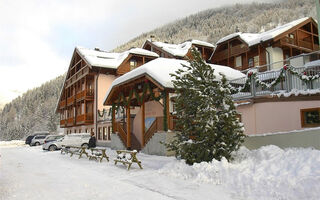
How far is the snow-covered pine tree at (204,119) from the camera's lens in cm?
1080

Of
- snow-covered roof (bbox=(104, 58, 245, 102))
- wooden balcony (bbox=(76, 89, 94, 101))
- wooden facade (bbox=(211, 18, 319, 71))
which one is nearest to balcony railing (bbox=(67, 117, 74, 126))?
wooden balcony (bbox=(76, 89, 94, 101))

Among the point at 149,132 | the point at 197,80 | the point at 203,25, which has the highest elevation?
the point at 203,25

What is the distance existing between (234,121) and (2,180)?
8.60m

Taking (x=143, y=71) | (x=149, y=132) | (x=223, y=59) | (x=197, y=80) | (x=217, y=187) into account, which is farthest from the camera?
(x=223, y=59)

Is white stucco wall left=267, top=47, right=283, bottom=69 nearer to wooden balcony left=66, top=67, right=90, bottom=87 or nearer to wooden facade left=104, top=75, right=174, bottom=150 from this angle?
wooden facade left=104, top=75, right=174, bottom=150

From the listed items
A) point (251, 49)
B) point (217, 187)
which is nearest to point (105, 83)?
point (251, 49)

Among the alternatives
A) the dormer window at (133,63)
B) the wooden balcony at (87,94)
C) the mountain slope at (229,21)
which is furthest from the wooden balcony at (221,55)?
the mountain slope at (229,21)

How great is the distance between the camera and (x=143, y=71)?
17656mm

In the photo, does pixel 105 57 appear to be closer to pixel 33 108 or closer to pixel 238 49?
pixel 238 49

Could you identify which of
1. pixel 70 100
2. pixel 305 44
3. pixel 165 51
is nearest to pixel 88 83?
pixel 70 100

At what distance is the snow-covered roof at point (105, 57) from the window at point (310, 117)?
24.0 meters

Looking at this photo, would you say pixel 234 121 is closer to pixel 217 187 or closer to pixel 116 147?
pixel 217 187

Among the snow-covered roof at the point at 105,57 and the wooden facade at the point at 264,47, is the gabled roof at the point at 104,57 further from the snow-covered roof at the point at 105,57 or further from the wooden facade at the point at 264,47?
the wooden facade at the point at 264,47

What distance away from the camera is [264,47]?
1260 inches
